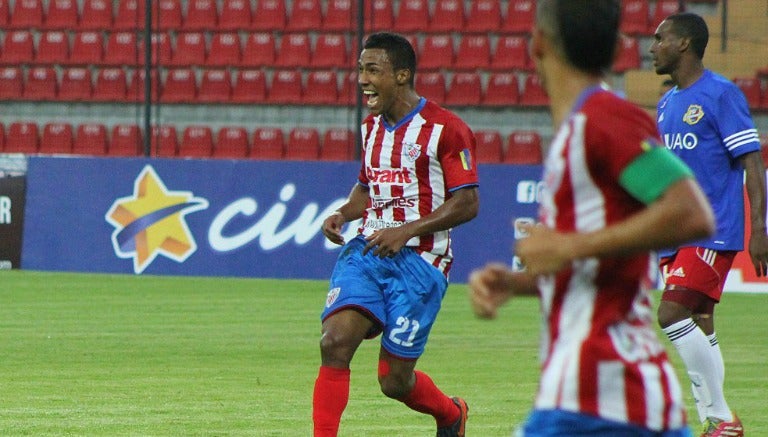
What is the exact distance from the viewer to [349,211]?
24.0 ft

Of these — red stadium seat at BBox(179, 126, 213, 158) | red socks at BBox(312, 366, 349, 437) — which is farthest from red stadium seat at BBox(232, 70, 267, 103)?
red socks at BBox(312, 366, 349, 437)

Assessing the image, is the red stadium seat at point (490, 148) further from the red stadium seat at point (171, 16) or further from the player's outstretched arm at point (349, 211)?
the player's outstretched arm at point (349, 211)

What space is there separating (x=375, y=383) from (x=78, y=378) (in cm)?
191

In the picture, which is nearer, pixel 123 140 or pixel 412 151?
pixel 412 151

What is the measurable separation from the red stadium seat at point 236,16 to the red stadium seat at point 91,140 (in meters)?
2.97

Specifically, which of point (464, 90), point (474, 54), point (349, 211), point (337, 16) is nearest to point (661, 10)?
point (474, 54)

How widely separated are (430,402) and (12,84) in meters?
18.2

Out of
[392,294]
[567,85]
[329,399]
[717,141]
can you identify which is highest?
[567,85]

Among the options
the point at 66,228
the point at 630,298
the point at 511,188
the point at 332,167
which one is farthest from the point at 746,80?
the point at 630,298

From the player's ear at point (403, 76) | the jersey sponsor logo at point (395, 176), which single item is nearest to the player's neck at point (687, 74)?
the player's ear at point (403, 76)

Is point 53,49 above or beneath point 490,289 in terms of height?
beneath

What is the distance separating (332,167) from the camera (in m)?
17.4

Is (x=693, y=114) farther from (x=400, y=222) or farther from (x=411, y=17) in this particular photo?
(x=411, y=17)

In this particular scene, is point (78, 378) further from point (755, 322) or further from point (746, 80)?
point (746, 80)
